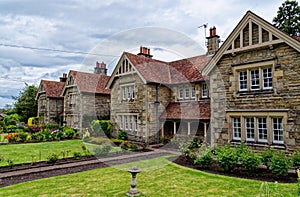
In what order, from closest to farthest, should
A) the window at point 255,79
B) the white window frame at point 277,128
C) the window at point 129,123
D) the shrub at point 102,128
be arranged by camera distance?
the white window frame at point 277,128
the window at point 255,79
the window at point 129,123
the shrub at point 102,128

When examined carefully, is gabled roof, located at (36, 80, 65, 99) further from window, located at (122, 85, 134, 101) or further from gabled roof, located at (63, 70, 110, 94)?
window, located at (122, 85, 134, 101)

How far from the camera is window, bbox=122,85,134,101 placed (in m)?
20.6

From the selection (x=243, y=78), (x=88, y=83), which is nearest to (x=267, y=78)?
Result: (x=243, y=78)

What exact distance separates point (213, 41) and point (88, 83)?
16200mm

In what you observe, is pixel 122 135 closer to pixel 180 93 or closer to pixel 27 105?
pixel 180 93

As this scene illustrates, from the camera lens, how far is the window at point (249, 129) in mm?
12438

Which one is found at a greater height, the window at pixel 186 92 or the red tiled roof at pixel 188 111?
the window at pixel 186 92

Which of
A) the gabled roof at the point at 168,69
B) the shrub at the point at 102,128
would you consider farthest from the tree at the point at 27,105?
the gabled roof at the point at 168,69

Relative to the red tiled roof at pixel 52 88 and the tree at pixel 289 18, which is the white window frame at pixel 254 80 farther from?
the red tiled roof at pixel 52 88

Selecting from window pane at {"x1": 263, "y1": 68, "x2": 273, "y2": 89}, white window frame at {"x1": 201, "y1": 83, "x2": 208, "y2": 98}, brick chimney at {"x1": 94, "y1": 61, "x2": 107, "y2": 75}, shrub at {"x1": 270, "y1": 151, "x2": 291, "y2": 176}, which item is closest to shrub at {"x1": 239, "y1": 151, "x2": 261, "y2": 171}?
shrub at {"x1": 270, "y1": 151, "x2": 291, "y2": 176}

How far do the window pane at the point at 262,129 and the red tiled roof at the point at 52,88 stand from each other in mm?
28138

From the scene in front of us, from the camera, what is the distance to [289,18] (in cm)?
2452

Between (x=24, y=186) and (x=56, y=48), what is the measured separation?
58.8 feet

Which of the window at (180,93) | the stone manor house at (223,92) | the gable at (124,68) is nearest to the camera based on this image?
the stone manor house at (223,92)
